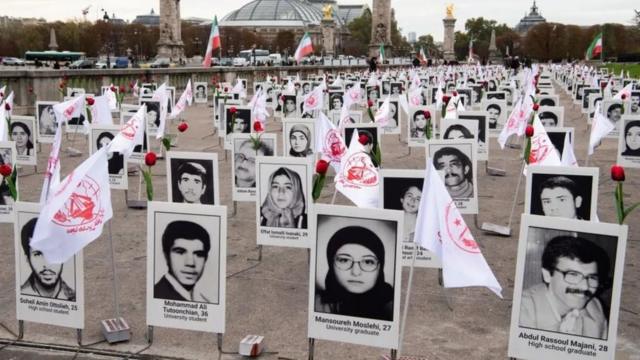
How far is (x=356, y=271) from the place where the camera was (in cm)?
478

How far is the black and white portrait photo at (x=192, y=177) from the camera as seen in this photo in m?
7.37

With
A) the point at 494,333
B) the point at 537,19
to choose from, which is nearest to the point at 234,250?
the point at 494,333

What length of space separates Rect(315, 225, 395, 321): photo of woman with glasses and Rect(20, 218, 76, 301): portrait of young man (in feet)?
5.54

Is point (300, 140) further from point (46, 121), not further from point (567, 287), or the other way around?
point (567, 287)

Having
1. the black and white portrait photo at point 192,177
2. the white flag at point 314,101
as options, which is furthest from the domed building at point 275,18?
the black and white portrait photo at point 192,177

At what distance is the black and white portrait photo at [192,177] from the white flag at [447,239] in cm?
326

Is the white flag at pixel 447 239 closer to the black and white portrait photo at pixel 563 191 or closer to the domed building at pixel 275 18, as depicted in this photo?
the black and white portrait photo at pixel 563 191

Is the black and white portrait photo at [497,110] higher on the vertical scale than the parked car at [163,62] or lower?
lower

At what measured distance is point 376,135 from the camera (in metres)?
10.1

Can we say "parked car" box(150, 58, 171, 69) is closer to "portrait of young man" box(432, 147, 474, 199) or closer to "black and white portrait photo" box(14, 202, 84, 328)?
"portrait of young man" box(432, 147, 474, 199)

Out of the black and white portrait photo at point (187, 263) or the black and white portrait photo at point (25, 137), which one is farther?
the black and white portrait photo at point (25, 137)

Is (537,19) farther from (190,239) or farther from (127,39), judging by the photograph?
(190,239)

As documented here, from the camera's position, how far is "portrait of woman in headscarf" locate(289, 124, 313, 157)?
10.5 metres

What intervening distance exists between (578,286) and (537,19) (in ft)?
668
